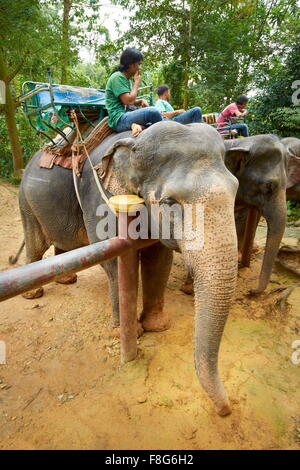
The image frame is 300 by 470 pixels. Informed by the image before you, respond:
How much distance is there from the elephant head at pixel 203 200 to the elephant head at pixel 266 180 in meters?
1.50

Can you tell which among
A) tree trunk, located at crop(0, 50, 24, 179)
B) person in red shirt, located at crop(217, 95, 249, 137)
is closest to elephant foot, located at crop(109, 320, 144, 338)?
person in red shirt, located at crop(217, 95, 249, 137)

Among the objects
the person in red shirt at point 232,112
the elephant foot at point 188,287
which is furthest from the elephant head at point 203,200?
the person in red shirt at point 232,112

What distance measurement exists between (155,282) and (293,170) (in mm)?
3019

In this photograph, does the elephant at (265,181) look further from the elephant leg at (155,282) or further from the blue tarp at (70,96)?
the blue tarp at (70,96)

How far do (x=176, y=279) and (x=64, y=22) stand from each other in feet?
30.4

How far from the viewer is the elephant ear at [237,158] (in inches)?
123

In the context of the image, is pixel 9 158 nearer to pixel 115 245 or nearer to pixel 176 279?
pixel 176 279

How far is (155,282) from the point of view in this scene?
2773 millimetres

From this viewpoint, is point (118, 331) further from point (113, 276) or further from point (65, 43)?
point (65, 43)

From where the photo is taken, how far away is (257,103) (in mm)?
9383

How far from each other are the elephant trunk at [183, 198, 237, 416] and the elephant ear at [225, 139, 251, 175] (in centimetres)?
178

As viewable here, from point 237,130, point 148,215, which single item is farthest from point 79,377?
point 237,130

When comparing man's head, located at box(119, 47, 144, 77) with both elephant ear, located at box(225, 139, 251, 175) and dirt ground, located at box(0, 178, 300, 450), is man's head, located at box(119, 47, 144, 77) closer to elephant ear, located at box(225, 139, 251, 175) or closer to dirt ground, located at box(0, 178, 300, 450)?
elephant ear, located at box(225, 139, 251, 175)

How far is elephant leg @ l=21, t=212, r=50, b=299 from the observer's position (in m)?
3.61
